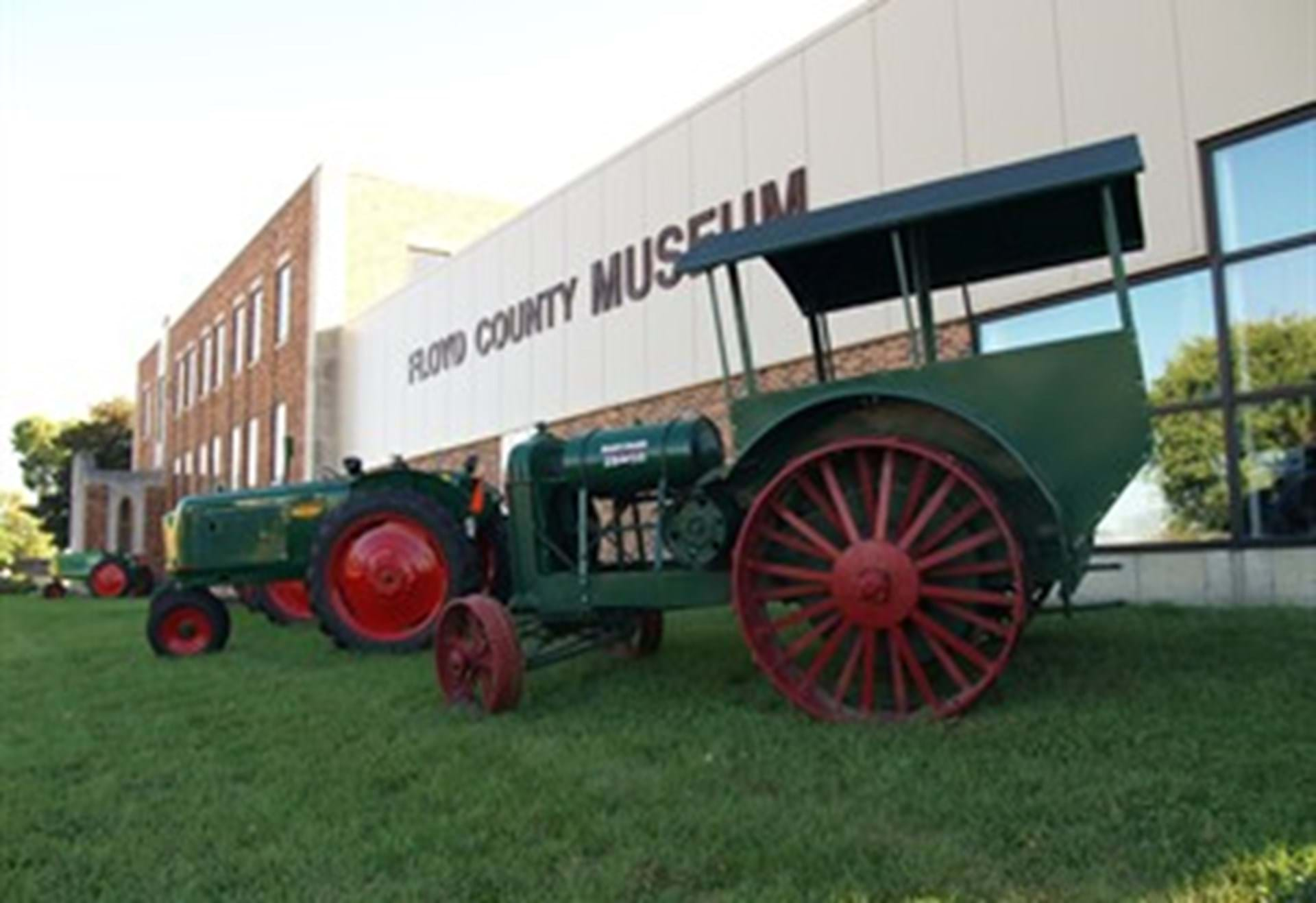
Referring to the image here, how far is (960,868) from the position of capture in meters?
2.90

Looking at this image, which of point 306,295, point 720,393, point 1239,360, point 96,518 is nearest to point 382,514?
point 720,393

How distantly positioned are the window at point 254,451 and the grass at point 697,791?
2169 cm

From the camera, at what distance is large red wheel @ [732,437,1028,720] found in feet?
14.4

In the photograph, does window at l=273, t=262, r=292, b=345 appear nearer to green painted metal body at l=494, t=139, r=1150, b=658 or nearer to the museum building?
the museum building

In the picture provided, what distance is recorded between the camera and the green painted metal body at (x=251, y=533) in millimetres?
8828

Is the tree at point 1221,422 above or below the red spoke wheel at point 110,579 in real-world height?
above

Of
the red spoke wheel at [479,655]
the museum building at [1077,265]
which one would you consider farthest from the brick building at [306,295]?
the red spoke wheel at [479,655]

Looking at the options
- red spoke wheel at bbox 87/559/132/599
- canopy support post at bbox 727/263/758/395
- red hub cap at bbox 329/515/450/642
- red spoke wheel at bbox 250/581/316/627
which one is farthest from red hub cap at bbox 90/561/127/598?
canopy support post at bbox 727/263/758/395

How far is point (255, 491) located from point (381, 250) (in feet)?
51.7

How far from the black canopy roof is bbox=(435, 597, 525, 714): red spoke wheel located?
6.12 feet

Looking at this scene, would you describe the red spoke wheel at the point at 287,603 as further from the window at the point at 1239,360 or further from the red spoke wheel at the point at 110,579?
the red spoke wheel at the point at 110,579

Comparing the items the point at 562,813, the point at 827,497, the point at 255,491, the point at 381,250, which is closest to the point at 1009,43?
the point at 827,497

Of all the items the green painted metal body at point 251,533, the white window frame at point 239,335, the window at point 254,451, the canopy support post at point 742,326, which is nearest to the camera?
the canopy support post at point 742,326

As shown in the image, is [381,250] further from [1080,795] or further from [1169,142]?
[1080,795]
